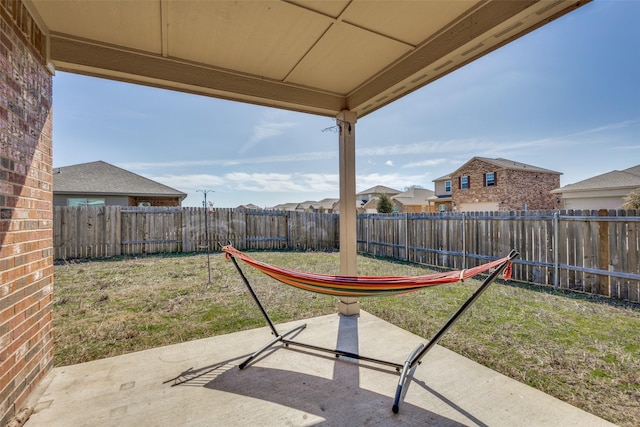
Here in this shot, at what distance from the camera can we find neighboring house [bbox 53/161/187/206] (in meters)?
10.7

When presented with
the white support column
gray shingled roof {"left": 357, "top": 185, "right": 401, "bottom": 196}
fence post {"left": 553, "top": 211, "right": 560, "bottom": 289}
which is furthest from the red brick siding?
the white support column

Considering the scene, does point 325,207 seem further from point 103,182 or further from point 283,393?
point 283,393

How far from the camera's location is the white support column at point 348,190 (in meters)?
3.07

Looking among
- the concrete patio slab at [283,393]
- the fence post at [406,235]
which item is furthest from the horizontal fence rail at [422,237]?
the concrete patio slab at [283,393]

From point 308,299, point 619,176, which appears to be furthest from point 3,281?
point 619,176

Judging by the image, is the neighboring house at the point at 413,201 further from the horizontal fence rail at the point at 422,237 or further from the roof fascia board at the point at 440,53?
the roof fascia board at the point at 440,53

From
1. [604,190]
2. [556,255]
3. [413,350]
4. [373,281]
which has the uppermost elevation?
[604,190]

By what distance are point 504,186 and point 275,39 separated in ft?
60.1

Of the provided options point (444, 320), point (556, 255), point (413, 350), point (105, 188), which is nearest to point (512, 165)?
point (556, 255)

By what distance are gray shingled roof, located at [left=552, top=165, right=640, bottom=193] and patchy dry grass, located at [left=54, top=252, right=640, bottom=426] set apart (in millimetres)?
13336

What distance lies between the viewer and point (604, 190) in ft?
44.6

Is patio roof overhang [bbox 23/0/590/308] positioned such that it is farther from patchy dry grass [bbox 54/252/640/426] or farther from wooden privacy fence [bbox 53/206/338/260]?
wooden privacy fence [bbox 53/206/338/260]

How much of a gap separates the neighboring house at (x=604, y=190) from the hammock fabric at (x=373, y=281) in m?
16.1

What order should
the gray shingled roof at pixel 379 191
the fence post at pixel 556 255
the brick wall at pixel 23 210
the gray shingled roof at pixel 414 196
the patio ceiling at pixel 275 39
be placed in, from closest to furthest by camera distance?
the brick wall at pixel 23 210 → the patio ceiling at pixel 275 39 → the fence post at pixel 556 255 → the gray shingled roof at pixel 414 196 → the gray shingled roof at pixel 379 191
